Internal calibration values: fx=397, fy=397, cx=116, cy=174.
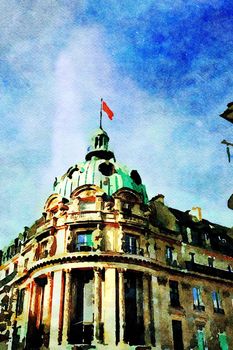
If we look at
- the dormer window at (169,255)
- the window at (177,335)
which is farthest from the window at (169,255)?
the window at (177,335)

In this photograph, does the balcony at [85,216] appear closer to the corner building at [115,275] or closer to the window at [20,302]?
the corner building at [115,275]

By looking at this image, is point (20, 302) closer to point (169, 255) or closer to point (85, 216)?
point (85, 216)

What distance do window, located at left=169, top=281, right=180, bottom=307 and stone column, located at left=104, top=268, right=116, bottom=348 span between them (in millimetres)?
6836

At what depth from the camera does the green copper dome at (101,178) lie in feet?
134

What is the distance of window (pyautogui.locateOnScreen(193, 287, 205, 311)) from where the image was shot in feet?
126

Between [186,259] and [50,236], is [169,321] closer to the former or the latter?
[186,259]

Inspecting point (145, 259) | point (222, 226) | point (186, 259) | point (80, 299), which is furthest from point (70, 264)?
point (222, 226)

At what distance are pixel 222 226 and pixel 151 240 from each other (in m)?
15.2

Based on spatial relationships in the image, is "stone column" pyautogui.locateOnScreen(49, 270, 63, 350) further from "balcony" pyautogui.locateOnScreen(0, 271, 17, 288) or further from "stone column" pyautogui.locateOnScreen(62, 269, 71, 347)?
"balcony" pyautogui.locateOnScreen(0, 271, 17, 288)

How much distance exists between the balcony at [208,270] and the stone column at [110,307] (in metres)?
9.68

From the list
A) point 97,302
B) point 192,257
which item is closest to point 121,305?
point 97,302

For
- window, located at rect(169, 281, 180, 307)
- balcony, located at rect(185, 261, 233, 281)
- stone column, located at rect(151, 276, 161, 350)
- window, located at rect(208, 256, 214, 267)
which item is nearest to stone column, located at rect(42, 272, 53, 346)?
stone column, located at rect(151, 276, 161, 350)

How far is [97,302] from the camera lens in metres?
32.8

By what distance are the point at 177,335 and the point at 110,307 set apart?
7.56 metres
